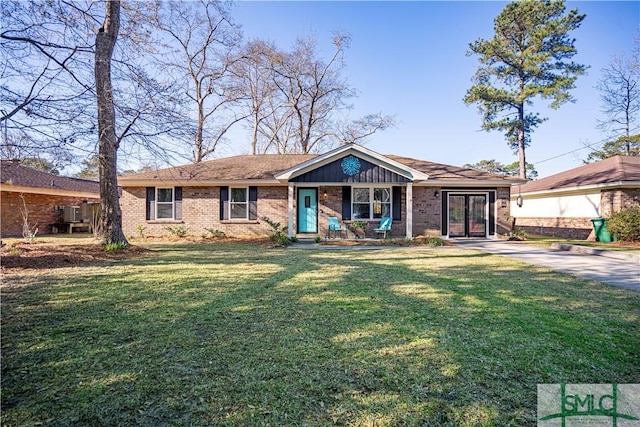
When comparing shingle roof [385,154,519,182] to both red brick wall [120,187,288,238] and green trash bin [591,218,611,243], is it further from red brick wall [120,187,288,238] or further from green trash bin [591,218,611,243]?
red brick wall [120,187,288,238]

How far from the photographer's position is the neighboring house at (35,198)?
47.1ft

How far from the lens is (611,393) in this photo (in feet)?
7.63

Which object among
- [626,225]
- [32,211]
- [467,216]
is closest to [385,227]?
[467,216]

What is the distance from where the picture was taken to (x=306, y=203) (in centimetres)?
1441

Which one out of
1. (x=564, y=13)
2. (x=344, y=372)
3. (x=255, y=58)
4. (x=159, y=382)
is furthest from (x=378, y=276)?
(x=564, y=13)

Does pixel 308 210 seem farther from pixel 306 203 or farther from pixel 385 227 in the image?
pixel 385 227

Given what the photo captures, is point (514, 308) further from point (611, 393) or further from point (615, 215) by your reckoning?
point (615, 215)

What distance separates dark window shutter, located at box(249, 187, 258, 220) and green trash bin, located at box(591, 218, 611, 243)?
48.3ft

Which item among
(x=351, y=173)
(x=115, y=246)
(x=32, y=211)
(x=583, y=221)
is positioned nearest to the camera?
(x=115, y=246)

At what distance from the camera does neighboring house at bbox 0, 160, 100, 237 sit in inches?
565

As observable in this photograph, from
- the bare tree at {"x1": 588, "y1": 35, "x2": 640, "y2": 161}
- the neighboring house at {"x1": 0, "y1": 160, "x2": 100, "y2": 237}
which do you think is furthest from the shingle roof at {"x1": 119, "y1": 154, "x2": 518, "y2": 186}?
the bare tree at {"x1": 588, "y1": 35, "x2": 640, "y2": 161}

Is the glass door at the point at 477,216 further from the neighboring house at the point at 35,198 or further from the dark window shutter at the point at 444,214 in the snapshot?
the neighboring house at the point at 35,198

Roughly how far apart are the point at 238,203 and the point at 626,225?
15.8 m

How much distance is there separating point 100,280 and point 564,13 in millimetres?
28885
